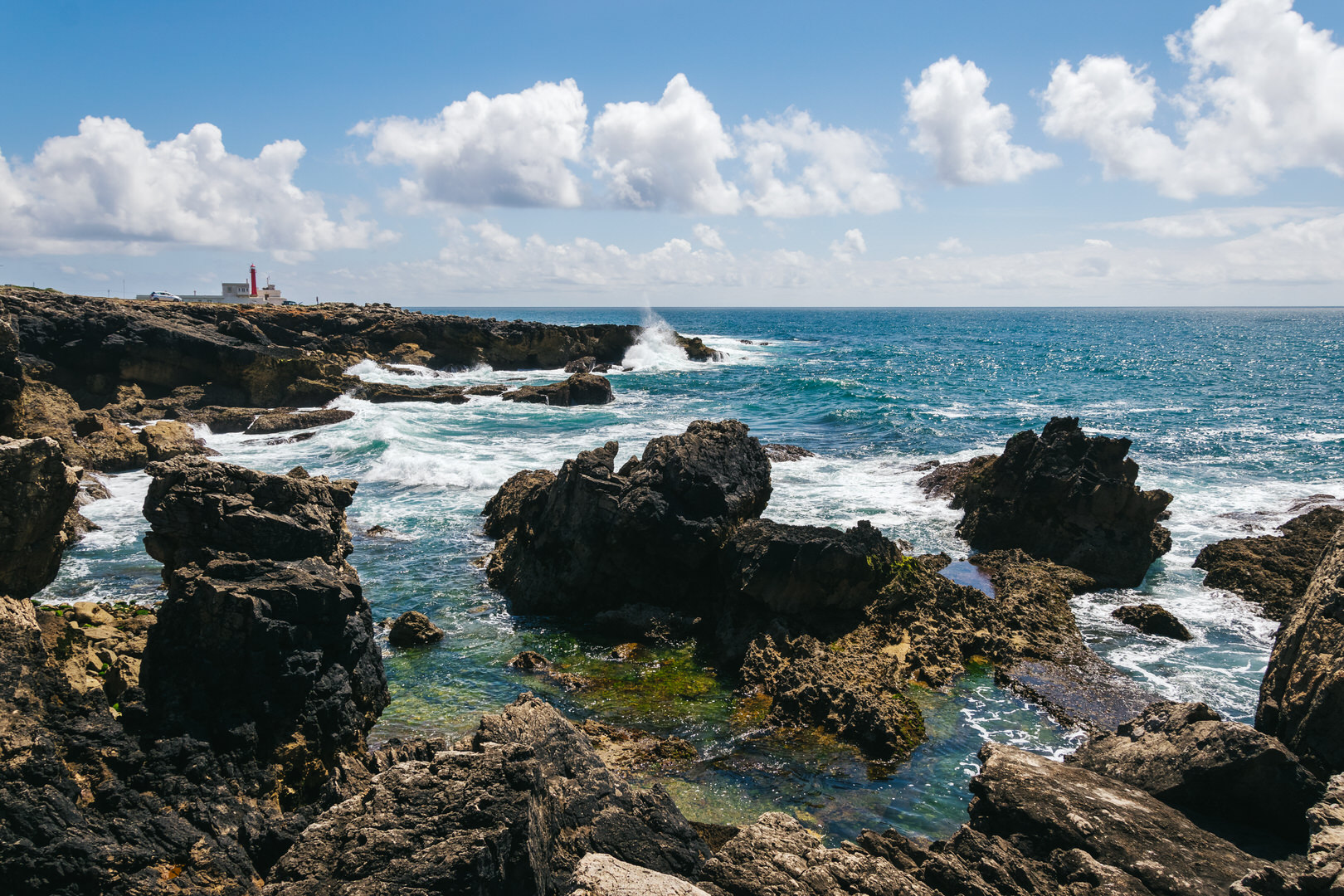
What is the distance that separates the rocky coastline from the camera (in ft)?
17.5

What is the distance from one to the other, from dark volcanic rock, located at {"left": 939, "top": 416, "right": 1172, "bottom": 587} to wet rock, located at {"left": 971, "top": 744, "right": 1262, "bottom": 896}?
37.5 feet

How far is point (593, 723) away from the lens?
11047mm

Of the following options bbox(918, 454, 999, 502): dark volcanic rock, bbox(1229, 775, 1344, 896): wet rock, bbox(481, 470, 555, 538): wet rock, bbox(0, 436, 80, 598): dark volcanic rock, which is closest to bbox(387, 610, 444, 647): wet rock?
bbox(481, 470, 555, 538): wet rock

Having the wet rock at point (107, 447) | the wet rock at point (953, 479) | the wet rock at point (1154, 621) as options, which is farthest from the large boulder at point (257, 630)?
the wet rock at point (107, 447)

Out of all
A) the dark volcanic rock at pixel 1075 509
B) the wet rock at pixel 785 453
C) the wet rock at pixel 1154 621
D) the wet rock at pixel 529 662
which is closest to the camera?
the wet rock at pixel 529 662

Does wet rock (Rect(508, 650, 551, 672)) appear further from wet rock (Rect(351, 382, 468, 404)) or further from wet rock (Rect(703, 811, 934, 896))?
wet rock (Rect(351, 382, 468, 404))

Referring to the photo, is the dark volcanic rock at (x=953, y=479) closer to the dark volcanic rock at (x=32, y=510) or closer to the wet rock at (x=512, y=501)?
the wet rock at (x=512, y=501)

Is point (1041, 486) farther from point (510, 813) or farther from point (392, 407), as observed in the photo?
point (392, 407)

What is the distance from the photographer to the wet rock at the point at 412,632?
14.0 metres

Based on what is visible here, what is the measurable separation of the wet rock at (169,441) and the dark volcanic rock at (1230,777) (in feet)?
90.1

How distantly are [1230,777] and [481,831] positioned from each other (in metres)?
6.97

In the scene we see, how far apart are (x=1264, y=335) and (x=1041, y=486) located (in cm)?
14257

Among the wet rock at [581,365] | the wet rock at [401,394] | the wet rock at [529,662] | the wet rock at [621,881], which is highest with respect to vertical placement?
the wet rock at [581,365]

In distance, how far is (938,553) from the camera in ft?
62.7
